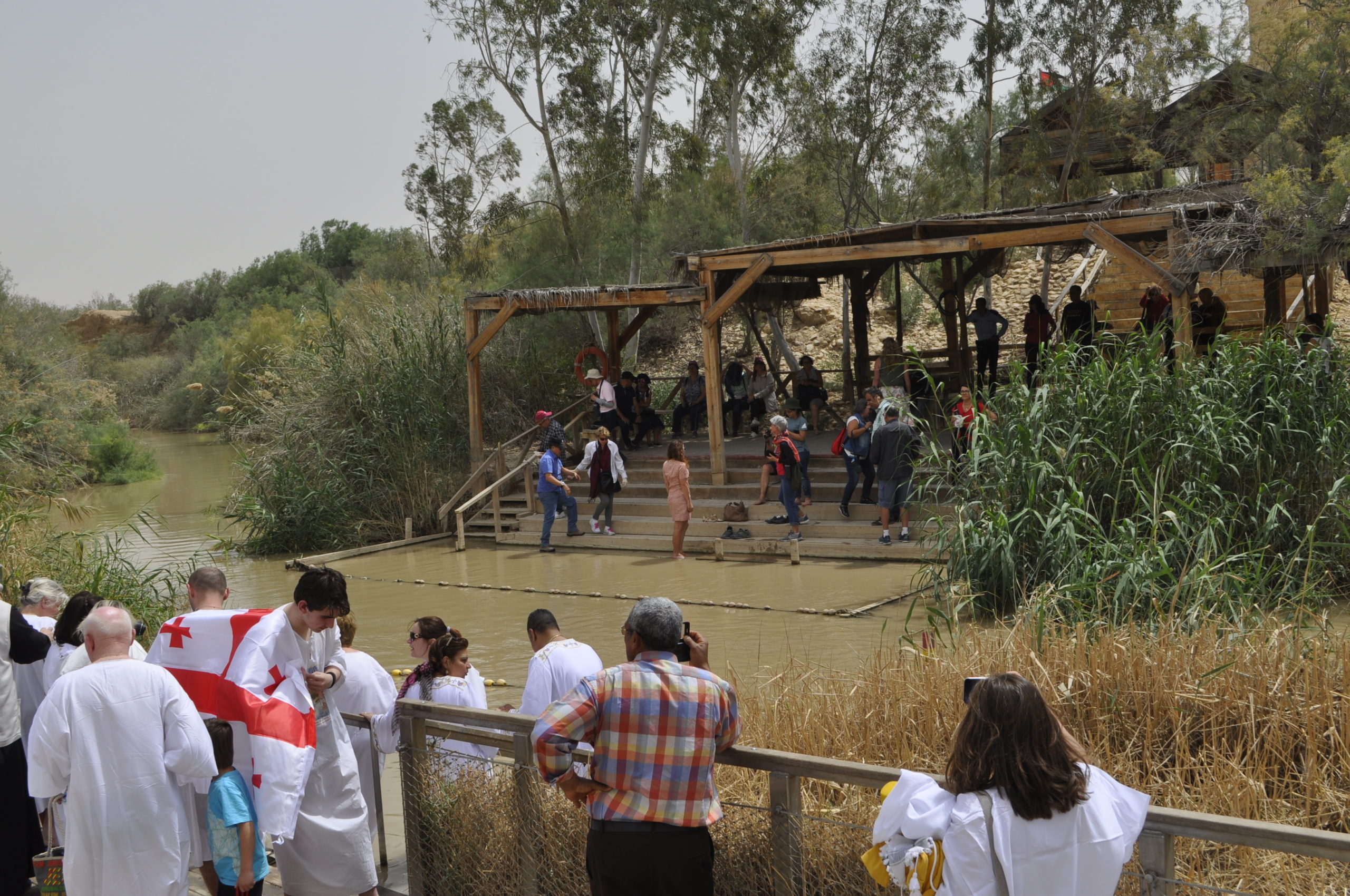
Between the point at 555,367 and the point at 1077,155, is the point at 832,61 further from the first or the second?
the point at 555,367

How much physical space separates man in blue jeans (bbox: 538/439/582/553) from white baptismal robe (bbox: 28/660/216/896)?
38.2 feet

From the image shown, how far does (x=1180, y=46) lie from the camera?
19.2m

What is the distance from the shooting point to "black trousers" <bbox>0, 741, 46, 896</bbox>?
5.02 m

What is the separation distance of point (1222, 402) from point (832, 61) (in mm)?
18095

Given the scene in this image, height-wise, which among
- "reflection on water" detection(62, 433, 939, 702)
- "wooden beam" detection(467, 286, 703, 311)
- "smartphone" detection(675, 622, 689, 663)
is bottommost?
"reflection on water" detection(62, 433, 939, 702)

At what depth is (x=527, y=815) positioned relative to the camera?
4098mm

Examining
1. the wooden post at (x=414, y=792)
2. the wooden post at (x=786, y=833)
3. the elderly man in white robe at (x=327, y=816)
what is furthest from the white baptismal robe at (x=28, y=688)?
the wooden post at (x=786, y=833)

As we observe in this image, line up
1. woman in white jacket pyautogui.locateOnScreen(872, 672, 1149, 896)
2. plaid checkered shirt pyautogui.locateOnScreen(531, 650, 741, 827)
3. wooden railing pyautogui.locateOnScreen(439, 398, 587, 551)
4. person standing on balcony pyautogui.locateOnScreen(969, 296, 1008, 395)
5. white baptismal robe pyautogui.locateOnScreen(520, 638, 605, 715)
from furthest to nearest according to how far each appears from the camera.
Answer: wooden railing pyautogui.locateOnScreen(439, 398, 587, 551) → person standing on balcony pyautogui.locateOnScreen(969, 296, 1008, 395) → white baptismal robe pyautogui.locateOnScreen(520, 638, 605, 715) → plaid checkered shirt pyautogui.locateOnScreen(531, 650, 741, 827) → woman in white jacket pyautogui.locateOnScreen(872, 672, 1149, 896)

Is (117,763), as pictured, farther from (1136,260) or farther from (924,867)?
(1136,260)

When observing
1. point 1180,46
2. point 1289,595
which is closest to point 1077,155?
point 1180,46

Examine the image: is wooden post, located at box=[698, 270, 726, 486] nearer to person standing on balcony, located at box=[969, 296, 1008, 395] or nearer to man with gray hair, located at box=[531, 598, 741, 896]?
person standing on balcony, located at box=[969, 296, 1008, 395]

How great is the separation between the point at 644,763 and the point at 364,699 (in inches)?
71.3

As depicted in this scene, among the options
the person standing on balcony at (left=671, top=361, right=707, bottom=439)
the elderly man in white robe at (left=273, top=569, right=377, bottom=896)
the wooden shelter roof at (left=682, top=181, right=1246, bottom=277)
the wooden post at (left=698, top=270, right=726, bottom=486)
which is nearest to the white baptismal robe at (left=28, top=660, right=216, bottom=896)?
the elderly man in white robe at (left=273, top=569, right=377, bottom=896)

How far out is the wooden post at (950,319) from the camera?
18.8m
